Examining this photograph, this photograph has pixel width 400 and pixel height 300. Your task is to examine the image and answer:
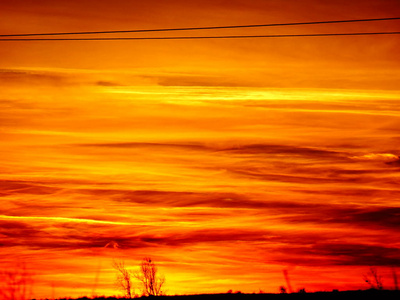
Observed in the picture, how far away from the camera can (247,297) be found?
3316 cm

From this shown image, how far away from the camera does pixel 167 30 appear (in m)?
37.1

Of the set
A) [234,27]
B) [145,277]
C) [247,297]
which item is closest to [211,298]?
[247,297]

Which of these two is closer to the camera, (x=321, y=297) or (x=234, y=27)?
(x=321, y=297)

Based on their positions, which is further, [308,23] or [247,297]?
[308,23]

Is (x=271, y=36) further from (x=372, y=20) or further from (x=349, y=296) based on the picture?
(x=349, y=296)

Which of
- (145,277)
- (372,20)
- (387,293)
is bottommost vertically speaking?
(387,293)

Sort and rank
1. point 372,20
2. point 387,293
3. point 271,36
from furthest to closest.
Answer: point 271,36, point 372,20, point 387,293

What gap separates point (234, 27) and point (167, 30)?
7.00 ft

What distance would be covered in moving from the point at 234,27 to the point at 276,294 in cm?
846

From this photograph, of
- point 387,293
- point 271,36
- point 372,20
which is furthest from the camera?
point 271,36

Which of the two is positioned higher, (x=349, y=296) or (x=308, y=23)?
(x=308, y=23)

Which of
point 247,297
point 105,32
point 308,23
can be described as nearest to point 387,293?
point 247,297

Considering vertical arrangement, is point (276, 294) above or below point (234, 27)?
below

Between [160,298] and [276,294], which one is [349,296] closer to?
[276,294]
